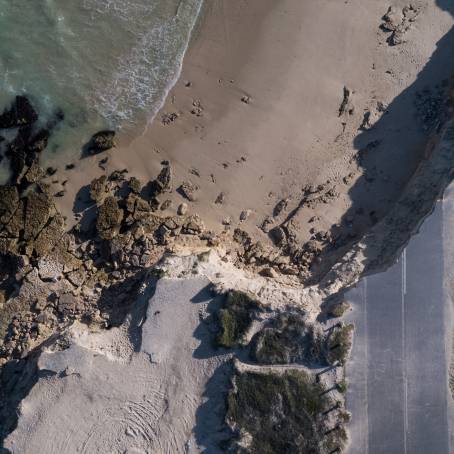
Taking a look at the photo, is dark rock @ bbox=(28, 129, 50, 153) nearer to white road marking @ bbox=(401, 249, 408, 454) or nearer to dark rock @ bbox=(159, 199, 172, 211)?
dark rock @ bbox=(159, 199, 172, 211)

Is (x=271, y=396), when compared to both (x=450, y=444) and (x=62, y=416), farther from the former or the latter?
(x=62, y=416)

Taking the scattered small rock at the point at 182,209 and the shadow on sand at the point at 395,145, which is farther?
the scattered small rock at the point at 182,209

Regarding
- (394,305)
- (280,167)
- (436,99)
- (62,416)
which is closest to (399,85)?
(436,99)

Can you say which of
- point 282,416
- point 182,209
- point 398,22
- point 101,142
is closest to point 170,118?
point 101,142

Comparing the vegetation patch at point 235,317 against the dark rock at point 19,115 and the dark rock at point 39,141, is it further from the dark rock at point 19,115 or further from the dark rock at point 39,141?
the dark rock at point 19,115

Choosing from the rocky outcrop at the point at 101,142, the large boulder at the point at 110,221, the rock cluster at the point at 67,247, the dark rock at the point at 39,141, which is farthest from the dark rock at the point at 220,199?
the dark rock at the point at 39,141

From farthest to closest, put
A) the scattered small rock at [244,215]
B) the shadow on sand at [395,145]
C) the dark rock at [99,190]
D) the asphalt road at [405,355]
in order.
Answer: the dark rock at [99,190]
the scattered small rock at [244,215]
the shadow on sand at [395,145]
the asphalt road at [405,355]

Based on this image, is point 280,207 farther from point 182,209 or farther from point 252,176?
point 182,209
